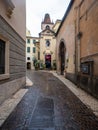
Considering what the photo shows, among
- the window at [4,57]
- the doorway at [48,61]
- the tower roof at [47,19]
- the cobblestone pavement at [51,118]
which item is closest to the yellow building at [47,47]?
the doorway at [48,61]

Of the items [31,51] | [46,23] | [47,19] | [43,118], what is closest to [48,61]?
[31,51]

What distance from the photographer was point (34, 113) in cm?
572

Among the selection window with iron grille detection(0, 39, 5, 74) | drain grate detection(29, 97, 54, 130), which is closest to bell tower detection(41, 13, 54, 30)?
window with iron grille detection(0, 39, 5, 74)

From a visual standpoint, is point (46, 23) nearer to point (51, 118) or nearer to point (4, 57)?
point (4, 57)

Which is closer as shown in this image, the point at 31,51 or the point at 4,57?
the point at 4,57

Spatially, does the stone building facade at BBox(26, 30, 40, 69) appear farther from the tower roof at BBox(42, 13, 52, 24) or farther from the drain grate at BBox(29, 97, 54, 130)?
the drain grate at BBox(29, 97, 54, 130)

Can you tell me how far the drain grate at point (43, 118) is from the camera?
4.57m

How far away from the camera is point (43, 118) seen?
5.22 m

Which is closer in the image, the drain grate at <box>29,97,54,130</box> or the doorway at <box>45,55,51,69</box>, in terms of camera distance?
the drain grate at <box>29,97,54,130</box>

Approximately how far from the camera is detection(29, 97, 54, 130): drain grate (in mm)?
4566

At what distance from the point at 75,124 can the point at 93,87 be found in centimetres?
409

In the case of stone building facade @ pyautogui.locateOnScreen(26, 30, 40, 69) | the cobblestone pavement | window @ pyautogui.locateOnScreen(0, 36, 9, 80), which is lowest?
the cobblestone pavement

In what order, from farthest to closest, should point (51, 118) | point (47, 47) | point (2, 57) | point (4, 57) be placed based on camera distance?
point (47, 47)
point (4, 57)
point (2, 57)
point (51, 118)

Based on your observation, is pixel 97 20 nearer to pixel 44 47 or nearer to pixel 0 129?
pixel 0 129
